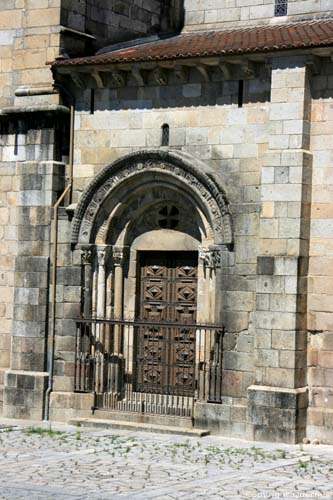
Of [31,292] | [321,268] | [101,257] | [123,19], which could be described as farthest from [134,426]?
[123,19]

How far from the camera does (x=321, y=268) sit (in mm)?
17531

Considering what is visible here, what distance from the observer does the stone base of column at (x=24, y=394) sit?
770 inches

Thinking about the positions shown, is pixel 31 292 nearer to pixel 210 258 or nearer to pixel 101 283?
pixel 101 283

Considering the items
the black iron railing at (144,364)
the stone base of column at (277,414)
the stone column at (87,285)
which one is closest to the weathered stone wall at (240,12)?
the stone column at (87,285)

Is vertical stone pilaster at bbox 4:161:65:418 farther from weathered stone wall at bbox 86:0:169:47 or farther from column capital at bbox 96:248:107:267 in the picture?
weathered stone wall at bbox 86:0:169:47

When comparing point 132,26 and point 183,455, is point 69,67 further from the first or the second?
point 183,455

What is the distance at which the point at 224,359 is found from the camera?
59.7 feet

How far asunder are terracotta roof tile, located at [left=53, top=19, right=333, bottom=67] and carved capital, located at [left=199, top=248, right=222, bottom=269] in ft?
9.55

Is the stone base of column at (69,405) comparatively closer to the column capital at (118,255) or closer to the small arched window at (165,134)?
the column capital at (118,255)

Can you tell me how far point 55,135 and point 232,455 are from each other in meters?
6.31

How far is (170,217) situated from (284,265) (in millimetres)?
2515

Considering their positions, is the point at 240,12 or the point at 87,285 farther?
the point at 240,12

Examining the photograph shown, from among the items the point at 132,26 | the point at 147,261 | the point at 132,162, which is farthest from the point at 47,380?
the point at 132,26

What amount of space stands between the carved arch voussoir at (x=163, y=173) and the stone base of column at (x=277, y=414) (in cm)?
233
